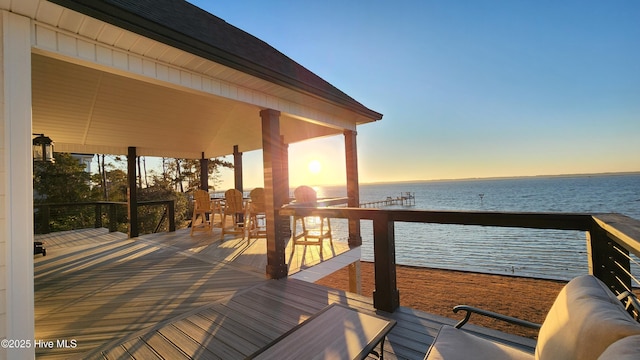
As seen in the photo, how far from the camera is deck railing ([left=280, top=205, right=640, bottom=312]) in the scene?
4.58 ft

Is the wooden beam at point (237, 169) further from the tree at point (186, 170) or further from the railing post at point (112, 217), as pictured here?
the tree at point (186, 170)

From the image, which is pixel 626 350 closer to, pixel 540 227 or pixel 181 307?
pixel 540 227

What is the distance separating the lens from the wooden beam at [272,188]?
3619mm

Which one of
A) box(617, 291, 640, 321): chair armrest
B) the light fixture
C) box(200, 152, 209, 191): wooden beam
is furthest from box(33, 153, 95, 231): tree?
box(617, 291, 640, 321): chair armrest

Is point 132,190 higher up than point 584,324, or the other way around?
point 132,190

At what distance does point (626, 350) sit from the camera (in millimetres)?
589

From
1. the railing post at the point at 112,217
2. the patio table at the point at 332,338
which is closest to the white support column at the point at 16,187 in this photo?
the patio table at the point at 332,338

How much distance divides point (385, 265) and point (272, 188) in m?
1.84

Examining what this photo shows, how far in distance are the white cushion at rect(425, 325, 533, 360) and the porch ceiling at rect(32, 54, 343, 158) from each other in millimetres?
3145

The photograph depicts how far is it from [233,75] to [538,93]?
2332 centimetres

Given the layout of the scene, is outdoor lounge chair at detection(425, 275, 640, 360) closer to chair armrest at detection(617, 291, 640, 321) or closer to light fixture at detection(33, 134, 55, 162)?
chair armrest at detection(617, 291, 640, 321)

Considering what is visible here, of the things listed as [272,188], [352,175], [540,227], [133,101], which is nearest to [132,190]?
[133,101]

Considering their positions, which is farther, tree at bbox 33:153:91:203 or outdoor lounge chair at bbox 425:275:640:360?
tree at bbox 33:153:91:203

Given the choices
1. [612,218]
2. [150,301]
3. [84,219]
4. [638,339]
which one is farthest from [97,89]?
[84,219]
